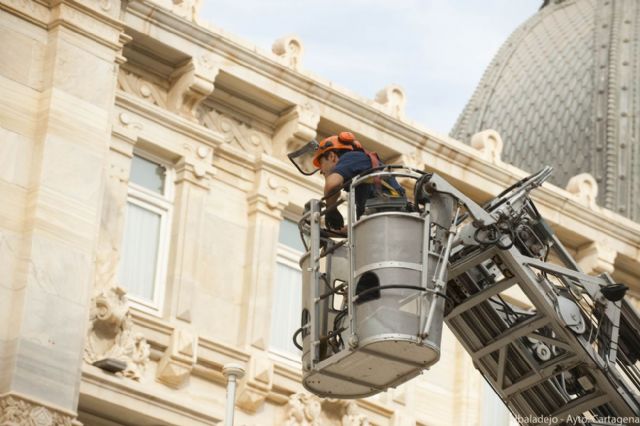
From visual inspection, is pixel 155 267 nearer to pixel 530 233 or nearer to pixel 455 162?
pixel 455 162

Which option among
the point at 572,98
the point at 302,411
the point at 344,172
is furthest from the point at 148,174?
the point at 572,98

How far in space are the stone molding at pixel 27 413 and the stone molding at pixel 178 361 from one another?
104 inches

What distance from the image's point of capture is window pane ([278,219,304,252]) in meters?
27.1

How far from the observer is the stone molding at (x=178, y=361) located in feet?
79.9

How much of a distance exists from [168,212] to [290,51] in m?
3.00

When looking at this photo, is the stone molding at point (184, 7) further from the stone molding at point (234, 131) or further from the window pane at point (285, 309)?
the window pane at point (285, 309)

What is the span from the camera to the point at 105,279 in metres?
24.2

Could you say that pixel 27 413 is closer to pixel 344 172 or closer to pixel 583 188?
pixel 344 172

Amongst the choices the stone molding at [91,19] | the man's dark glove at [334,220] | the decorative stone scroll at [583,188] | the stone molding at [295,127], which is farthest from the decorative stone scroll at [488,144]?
the man's dark glove at [334,220]

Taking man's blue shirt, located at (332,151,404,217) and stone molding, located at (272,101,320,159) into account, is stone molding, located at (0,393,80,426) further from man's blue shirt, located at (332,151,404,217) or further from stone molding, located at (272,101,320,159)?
stone molding, located at (272,101,320,159)

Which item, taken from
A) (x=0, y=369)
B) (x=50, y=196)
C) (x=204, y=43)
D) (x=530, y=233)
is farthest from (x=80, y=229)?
(x=530, y=233)

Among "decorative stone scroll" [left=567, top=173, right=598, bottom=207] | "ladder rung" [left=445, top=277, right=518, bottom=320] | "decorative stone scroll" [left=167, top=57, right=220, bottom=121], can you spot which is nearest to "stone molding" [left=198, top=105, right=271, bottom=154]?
"decorative stone scroll" [left=167, top=57, right=220, bottom=121]

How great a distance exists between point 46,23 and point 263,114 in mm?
4109

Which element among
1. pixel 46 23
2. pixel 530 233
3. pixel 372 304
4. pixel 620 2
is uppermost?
pixel 620 2
